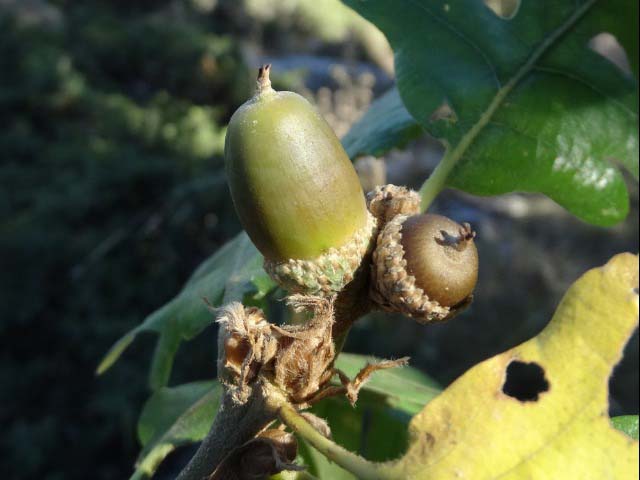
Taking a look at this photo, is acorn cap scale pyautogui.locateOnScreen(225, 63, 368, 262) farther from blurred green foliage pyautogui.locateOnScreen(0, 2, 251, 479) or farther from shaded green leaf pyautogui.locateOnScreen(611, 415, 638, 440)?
blurred green foliage pyautogui.locateOnScreen(0, 2, 251, 479)

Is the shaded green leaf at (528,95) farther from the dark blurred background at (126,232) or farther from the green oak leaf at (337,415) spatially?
the dark blurred background at (126,232)

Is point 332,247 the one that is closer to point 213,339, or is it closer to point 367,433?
point 367,433

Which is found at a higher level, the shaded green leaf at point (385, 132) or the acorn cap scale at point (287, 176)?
the acorn cap scale at point (287, 176)

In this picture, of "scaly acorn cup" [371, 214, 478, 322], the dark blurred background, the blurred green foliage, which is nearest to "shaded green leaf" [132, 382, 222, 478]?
"scaly acorn cup" [371, 214, 478, 322]

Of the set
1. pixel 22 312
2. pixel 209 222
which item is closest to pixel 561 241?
pixel 209 222

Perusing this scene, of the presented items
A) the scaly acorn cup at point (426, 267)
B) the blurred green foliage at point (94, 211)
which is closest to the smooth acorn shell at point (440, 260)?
the scaly acorn cup at point (426, 267)

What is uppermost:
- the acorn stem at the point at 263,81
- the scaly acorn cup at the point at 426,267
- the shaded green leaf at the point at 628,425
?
the acorn stem at the point at 263,81
